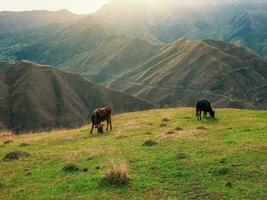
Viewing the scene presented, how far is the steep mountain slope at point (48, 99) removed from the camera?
141375 mm

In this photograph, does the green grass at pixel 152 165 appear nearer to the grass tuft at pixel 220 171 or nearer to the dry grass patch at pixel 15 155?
the grass tuft at pixel 220 171

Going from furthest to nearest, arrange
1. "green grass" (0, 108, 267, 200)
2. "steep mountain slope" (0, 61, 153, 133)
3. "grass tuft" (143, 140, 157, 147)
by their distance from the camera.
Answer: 1. "steep mountain slope" (0, 61, 153, 133)
2. "grass tuft" (143, 140, 157, 147)
3. "green grass" (0, 108, 267, 200)

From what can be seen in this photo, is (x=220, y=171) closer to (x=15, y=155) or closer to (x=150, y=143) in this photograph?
(x=150, y=143)

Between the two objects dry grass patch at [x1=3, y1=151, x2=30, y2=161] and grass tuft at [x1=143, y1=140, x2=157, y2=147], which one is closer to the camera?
dry grass patch at [x1=3, y1=151, x2=30, y2=161]

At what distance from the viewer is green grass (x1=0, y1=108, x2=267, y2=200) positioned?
17.3 m

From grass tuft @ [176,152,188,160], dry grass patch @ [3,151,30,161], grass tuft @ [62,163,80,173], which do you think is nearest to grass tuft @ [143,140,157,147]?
grass tuft @ [176,152,188,160]

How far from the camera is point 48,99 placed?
156 metres

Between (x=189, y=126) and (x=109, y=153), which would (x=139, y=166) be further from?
(x=189, y=126)

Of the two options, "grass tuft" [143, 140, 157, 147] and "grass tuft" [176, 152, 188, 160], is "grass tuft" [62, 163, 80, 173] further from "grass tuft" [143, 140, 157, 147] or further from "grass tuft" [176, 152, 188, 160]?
"grass tuft" [143, 140, 157, 147]

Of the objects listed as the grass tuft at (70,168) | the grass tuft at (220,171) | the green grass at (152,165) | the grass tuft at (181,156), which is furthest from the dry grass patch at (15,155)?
the grass tuft at (220,171)

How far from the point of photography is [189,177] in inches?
739

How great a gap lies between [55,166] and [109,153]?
3.36 metres

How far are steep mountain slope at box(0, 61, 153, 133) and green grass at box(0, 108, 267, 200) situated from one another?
10786cm

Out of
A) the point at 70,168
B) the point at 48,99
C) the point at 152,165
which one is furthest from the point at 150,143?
the point at 48,99
